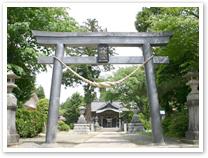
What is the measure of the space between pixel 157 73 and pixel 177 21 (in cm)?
556

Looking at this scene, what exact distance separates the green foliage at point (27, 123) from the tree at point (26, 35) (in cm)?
101

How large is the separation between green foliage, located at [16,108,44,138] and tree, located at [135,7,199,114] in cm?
589

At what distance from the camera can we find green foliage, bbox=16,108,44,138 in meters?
14.6

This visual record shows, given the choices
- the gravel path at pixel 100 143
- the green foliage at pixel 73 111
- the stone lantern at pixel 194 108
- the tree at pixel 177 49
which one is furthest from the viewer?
the green foliage at pixel 73 111

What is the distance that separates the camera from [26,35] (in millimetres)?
14055

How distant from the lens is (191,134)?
1030cm

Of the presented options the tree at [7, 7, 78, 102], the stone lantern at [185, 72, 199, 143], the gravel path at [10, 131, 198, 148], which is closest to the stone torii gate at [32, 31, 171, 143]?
the gravel path at [10, 131, 198, 148]

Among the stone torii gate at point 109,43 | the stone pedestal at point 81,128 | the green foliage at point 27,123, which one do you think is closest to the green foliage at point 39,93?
the stone pedestal at point 81,128

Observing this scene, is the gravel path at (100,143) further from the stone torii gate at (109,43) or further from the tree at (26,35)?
the tree at (26,35)

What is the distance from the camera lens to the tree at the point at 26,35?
1315 cm
